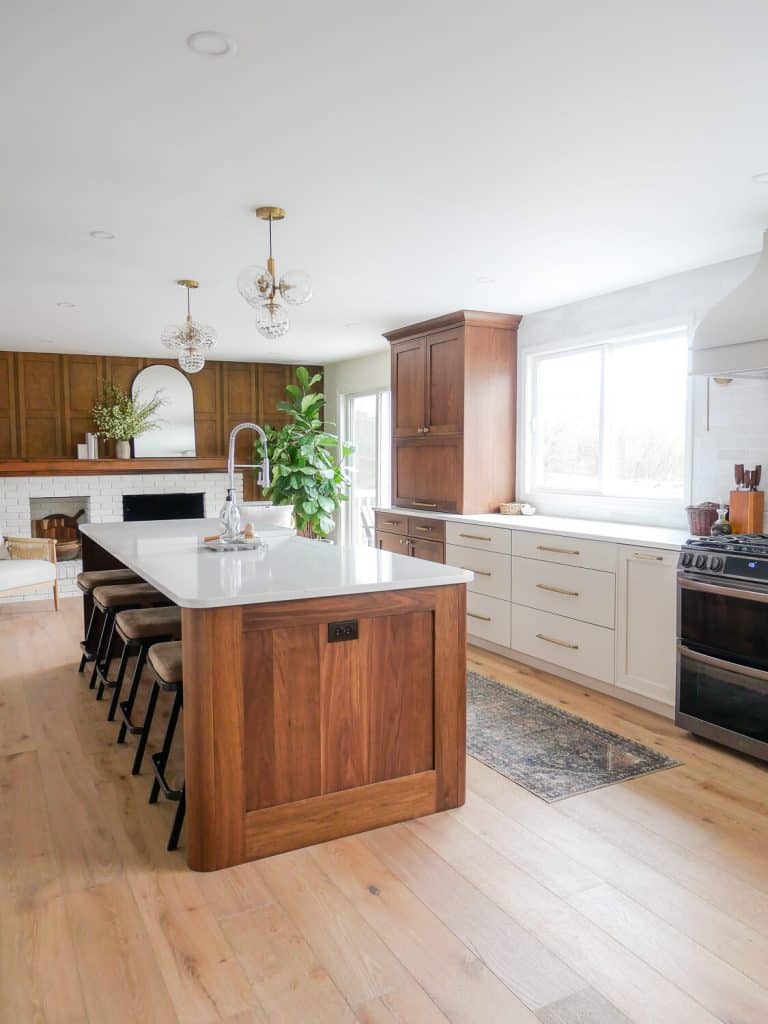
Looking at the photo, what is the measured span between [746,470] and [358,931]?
9.81 feet

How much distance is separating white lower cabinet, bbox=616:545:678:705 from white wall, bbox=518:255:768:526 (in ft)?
2.28

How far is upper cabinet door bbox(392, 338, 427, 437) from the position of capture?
5734 millimetres

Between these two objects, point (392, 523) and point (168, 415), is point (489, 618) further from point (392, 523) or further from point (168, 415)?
point (168, 415)

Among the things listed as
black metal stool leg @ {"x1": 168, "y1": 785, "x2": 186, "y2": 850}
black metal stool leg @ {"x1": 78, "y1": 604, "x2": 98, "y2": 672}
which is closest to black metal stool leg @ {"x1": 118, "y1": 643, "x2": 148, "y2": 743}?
black metal stool leg @ {"x1": 168, "y1": 785, "x2": 186, "y2": 850}

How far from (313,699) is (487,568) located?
2.59m

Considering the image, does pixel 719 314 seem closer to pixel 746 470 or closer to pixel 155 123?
pixel 746 470

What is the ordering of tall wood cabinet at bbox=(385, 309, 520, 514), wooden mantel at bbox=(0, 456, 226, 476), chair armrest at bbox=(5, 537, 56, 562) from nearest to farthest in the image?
tall wood cabinet at bbox=(385, 309, 520, 514) → chair armrest at bbox=(5, 537, 56, 562) → wooden mantel at bbox=(0, 456, 226, 476)

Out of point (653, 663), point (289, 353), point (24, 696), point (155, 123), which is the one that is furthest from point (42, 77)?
point (289, 353)

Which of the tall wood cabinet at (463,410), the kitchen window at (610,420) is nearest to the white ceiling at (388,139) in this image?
the kitchen window at (610,420)

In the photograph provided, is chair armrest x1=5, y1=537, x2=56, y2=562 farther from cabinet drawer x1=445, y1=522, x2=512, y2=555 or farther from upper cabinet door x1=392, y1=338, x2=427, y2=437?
cabinet drawer x1=445, y1=522, x2=512, y2=555

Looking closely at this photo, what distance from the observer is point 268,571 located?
108 inches

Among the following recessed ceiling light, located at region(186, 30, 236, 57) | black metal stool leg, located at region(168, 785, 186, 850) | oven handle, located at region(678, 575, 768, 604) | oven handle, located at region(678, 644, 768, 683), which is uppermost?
recessed ceiling light, located at region(186, 30, 236, 57)

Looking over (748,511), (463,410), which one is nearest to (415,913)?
(748,511)

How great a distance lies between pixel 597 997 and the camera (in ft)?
5.79
